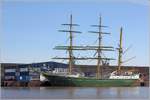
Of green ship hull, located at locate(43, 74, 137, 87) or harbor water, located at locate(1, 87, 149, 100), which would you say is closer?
harbor water, located at locate(1, 87, 149, 100)

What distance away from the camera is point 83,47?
441cm

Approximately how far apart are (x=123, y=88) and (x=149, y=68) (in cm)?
71

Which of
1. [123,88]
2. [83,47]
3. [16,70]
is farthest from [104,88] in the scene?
[16,70]

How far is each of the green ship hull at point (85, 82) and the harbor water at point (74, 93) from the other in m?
0.05

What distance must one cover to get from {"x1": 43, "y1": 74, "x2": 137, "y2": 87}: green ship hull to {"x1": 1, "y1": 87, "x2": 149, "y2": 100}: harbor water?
48 millimetres

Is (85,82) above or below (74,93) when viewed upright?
above

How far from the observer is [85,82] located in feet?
15.3

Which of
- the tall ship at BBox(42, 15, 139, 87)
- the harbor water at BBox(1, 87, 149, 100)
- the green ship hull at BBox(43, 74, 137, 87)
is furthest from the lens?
the green ship hull at BBox(43, 74, 137, 87)

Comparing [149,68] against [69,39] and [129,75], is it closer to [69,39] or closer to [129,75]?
[129,75]

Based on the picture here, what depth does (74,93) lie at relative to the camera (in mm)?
4551

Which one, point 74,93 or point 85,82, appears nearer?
point 74,93

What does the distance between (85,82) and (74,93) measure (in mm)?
195

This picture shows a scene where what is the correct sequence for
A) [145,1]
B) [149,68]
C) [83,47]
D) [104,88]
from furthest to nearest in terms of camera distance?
[104,88] < [83,47] < [149,68] < [145,1]

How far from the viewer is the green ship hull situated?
4.62 metres
